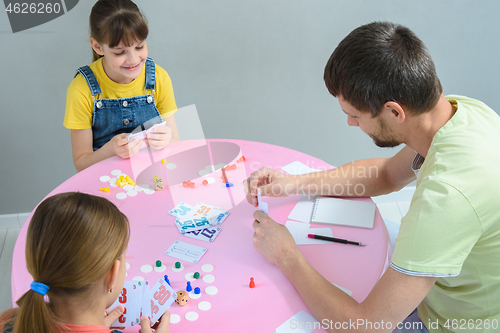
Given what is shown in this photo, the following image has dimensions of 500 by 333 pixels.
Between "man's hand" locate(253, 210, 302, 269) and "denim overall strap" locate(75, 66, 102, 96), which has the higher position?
"denim overall strap" locate(75, 66, 102, 96)

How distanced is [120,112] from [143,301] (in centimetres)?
112

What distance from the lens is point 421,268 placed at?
963 mm

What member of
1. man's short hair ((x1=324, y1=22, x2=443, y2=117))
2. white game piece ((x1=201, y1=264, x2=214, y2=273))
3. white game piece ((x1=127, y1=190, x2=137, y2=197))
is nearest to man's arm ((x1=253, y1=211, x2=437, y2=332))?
white game piece ((x1=201, y1=264, x2=214, y2=273))

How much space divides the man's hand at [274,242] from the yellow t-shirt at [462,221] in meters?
0.29

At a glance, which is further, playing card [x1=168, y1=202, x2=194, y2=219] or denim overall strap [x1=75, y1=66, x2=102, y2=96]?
denim overall strap [x1=75, y1=66, x2=102, y2=96]

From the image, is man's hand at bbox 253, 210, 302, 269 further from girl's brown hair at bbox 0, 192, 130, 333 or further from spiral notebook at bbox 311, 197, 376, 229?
girl's brown hair at bbox 0, 192, 130, 333

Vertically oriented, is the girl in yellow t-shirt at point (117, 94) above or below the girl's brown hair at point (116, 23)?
below

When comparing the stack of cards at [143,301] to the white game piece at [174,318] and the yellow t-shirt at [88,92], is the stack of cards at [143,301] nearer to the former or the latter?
the white game piece at [174,318]

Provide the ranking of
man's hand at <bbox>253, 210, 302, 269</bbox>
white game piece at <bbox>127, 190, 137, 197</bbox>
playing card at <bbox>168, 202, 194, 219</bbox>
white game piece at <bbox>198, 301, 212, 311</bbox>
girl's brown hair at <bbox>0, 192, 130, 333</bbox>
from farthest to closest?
1. white game piece at <bbox>127, 190, 137, 197</bbox>
2. playing card at <bbox>168, 202, 194, 219</bbox>
3. man's hand at <bbox>253, 210, 302, 269</bbox>
4. white game piece at <bbox>198, 301, 212, 311</bbox>
5. girl's brown hair at <bbox>0, 192, 130, 333</bbox>

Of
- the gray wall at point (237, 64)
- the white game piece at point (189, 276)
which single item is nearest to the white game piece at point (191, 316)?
the white game piece at point (189, 276)

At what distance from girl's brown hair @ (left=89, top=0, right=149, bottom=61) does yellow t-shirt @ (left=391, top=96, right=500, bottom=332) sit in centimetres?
123

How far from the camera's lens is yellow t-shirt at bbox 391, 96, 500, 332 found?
0.96 m

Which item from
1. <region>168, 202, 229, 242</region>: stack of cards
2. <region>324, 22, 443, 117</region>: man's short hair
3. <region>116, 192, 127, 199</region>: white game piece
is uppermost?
<region>324, 22, 443, 117</region>: man's short hair

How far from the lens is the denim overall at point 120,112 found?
1.88m
